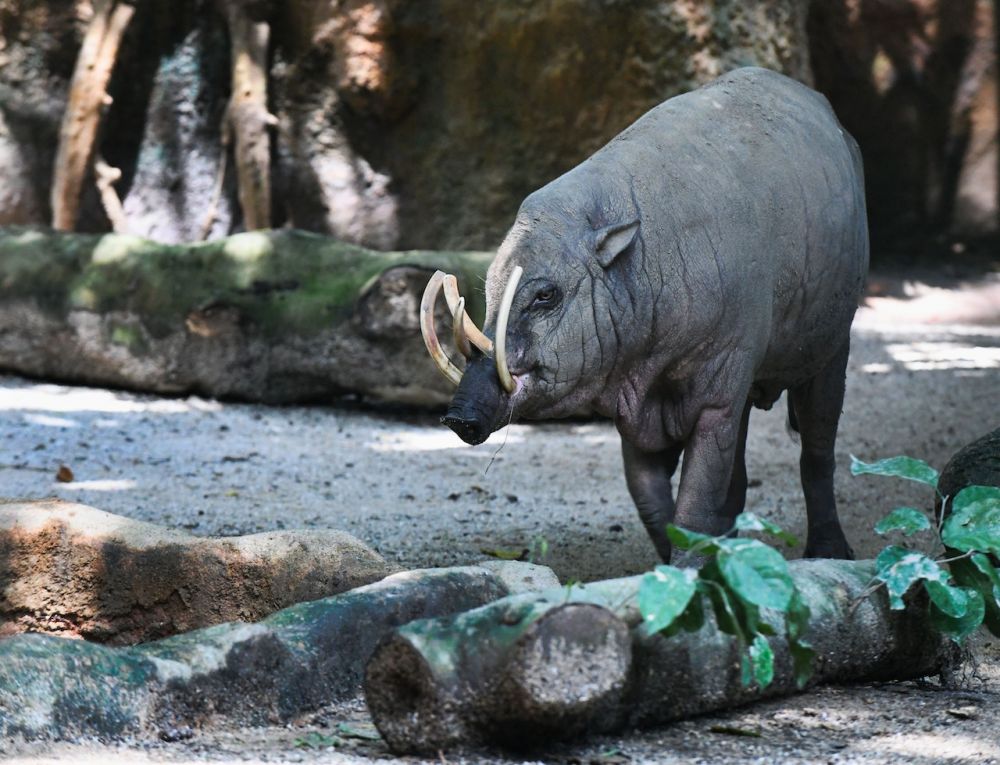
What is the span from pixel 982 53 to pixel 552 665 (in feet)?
35.7

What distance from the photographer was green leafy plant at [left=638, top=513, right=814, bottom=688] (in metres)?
2.84

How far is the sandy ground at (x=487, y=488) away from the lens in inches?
123

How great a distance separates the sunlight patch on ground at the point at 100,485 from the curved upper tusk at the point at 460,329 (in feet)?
9.27

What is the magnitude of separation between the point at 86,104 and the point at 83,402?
8.77 ft

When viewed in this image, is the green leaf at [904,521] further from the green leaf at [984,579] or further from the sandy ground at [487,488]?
the sandy ground at [487,488]

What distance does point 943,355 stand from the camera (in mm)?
9461

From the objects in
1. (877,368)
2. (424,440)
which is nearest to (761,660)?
(424,440)

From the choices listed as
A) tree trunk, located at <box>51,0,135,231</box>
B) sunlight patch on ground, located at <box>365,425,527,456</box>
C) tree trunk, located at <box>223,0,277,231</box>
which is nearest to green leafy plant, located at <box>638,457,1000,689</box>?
sunlight patch on ground, located at <box>365,425,527,456</box>

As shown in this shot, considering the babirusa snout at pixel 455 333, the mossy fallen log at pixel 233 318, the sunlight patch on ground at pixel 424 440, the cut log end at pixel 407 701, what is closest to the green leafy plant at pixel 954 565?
the babirusa snout at pixel 455 333

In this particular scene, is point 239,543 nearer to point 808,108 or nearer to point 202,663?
point 202,663

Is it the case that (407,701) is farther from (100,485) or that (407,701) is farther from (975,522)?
(100,485)

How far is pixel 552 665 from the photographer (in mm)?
2783

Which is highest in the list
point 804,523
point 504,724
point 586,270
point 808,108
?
point 808,108

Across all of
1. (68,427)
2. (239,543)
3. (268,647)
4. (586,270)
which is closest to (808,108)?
(586,270)
